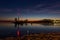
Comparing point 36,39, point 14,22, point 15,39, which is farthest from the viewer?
point 36,39

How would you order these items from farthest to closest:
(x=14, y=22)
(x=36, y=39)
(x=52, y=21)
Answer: (x=36, y=39)
(x=52, y=21)
(x=14, y=22)

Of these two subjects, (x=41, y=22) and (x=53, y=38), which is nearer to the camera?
(x=41, y=22)

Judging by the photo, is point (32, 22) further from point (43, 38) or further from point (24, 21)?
point (43, 38)

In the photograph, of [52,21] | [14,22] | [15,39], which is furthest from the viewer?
[15,39]

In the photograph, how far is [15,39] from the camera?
290 centimetres

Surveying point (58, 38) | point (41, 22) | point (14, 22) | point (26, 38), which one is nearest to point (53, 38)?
point (58, 38)

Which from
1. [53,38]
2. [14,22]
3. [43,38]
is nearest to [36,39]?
[43,38]

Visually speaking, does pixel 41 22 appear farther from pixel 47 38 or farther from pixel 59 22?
pixel 47 38

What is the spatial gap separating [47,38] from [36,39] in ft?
1.20

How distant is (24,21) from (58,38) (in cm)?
153

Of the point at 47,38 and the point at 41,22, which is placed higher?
the point at 41,22

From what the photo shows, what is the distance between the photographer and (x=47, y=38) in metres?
3.36

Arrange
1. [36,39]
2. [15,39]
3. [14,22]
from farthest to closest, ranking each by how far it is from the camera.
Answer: [36,39] < [15,39] < [14,22]

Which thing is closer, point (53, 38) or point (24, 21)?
point (24, 21)
